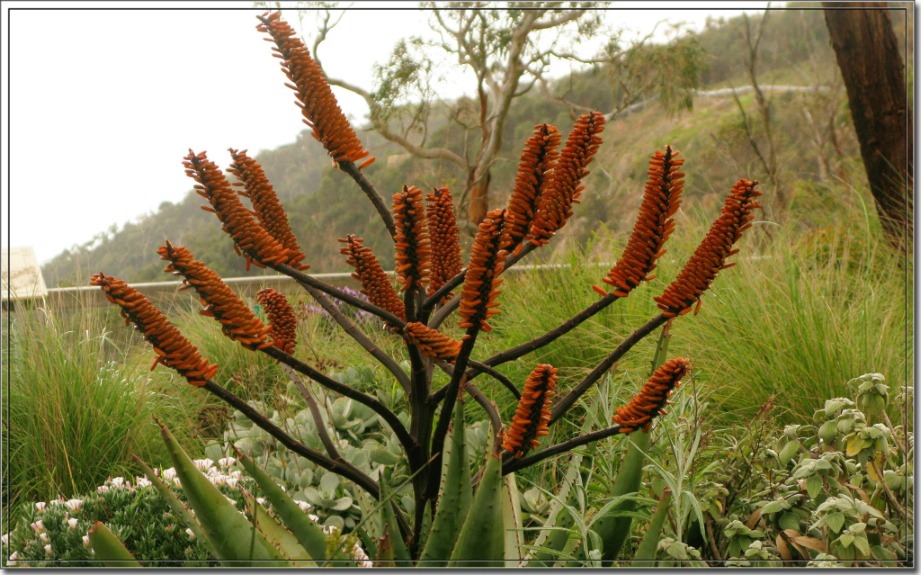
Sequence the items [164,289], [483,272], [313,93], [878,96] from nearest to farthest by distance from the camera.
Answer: [483,272] < [313,93] < [164,289] < [878,96]

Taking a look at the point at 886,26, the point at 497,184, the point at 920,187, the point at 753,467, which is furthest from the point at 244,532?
the point at 497,184

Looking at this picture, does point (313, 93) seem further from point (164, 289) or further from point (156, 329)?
point (164, 289)

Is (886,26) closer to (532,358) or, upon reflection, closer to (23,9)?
(532,358)

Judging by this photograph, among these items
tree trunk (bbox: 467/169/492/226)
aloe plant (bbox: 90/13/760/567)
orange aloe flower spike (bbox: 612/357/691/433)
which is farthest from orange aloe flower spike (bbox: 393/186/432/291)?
tree trunk (bbox: 467/169/492/226)

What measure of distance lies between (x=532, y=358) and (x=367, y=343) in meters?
2.03

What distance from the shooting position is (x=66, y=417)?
8.18 ft

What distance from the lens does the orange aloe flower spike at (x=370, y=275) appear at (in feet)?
3.60

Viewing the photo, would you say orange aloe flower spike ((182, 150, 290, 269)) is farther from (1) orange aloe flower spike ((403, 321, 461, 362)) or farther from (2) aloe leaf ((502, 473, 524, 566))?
(2) aloe leaf ((502, 473, 524, 566))

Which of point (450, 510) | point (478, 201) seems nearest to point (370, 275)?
point (450, 510)

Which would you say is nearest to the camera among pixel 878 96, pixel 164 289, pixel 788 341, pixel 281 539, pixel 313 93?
pixel 313 93

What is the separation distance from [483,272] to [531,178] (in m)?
0.17

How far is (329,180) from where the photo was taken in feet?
23.5

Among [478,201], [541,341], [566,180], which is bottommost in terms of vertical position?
[541,341]

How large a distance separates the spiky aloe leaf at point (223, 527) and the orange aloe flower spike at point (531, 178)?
1.80ft
